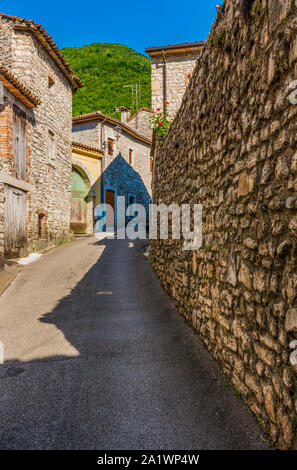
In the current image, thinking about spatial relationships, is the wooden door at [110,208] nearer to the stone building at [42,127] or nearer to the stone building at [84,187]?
the stone building at [84,187]

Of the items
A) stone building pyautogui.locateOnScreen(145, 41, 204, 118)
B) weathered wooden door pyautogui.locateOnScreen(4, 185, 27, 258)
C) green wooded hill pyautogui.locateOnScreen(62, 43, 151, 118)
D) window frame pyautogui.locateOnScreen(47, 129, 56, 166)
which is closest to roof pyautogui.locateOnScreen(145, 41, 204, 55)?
stone building pyautogui.locateOnScreen(145, 41, 204, 118)

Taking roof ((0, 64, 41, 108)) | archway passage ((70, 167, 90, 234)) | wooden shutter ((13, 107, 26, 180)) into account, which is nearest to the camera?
roof ((0, 64, 41, 108))

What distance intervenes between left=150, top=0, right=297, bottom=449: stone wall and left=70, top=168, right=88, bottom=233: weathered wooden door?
15166mm

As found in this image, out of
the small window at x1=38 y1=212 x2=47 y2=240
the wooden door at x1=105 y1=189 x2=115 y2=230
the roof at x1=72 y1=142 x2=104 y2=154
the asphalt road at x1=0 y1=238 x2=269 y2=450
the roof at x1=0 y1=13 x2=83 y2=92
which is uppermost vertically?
the roof at x1=0 y1=13 x2=83 y2=92

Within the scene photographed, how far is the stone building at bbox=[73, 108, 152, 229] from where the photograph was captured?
20953 millimetres

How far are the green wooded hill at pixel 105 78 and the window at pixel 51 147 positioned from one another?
17.5m

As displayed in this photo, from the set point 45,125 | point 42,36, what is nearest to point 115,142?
point 45,125

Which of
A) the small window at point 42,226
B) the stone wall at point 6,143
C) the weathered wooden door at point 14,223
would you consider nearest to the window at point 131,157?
the small window at point 42,226

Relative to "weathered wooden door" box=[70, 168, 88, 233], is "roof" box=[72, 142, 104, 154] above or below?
above

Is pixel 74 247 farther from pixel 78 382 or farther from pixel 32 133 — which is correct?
pixel 78 382

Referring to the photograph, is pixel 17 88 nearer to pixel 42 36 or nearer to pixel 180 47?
pixel 42 36

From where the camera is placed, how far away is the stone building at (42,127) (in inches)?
441

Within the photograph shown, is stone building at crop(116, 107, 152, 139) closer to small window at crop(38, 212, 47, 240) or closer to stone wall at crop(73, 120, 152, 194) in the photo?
stone wall at crop(73, 120, 152, 194)

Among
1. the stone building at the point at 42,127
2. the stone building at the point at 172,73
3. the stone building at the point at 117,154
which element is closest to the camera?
the stone building at the point at 42,127
